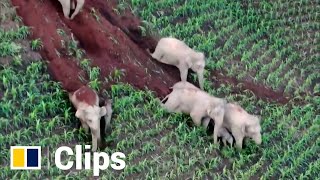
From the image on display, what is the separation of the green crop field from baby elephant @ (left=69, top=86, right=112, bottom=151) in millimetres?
154

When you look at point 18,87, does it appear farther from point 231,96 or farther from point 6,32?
point 231,96

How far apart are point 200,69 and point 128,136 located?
1.50 metres

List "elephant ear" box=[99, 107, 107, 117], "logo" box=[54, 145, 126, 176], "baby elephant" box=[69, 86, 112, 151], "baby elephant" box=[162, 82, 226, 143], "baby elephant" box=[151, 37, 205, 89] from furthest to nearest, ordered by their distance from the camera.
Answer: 1. "baby elephant" box=[151, 37, 205, 89]
2. "baby elephant" box=[162, 82, 226, 143]
3. "elephant ear" box=[99, 107, 107, 117]
4. "baby elephant" box=[69, 86, 112, 151]
5. "logo" box=[54, 145, 126, 176]

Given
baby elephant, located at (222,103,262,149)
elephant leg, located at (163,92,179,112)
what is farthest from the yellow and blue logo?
baby elephant, located at (222,103,262,149)

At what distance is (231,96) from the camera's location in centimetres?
953

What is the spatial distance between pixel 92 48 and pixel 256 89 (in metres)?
2.19

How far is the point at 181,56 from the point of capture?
9.37m

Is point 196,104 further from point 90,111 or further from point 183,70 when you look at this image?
point 90,111

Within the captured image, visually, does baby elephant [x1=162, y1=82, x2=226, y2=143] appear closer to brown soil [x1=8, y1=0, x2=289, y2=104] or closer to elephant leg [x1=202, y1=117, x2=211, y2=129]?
elephant leg [x1=202, y1=117, x2=211, y2=129]

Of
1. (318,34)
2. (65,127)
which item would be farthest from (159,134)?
(318,34)

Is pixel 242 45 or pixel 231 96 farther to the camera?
pixel 242 45

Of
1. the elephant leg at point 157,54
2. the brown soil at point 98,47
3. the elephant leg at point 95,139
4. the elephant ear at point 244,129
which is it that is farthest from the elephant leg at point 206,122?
the elephant leg at point 95,139

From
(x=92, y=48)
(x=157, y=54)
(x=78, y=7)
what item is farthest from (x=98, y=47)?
(x=157, y=54)

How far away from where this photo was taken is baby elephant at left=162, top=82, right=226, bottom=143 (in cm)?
863
